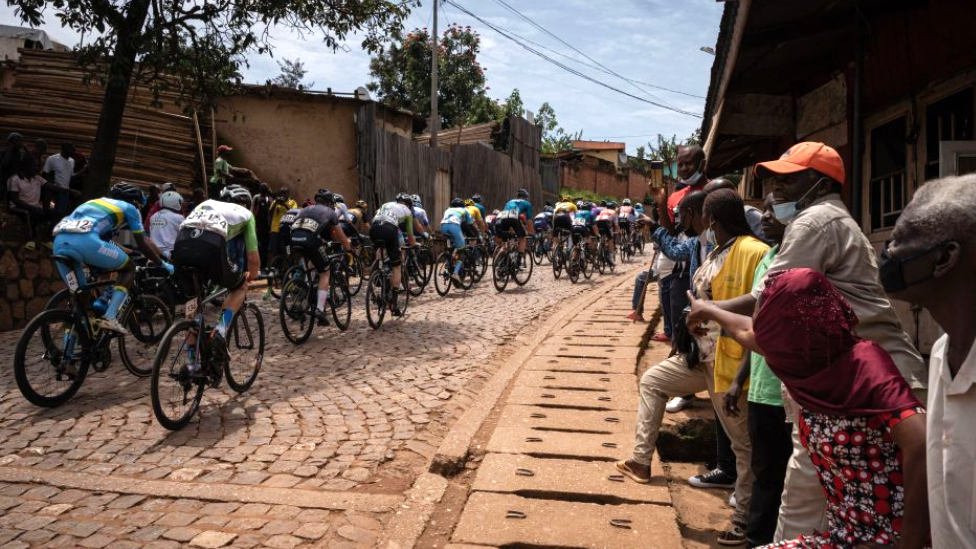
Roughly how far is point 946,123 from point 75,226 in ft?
23.3

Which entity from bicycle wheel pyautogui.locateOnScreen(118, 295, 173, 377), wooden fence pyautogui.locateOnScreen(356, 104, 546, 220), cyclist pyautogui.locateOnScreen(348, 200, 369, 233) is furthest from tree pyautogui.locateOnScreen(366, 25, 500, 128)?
bicycle wheel pyautogui.locateOnScreen(118, 295, 173, 377)

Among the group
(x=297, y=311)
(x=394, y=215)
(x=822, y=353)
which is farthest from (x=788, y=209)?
(x=394, y=215)

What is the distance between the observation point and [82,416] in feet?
18.3

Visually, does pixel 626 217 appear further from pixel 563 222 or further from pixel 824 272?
pixel 824 272

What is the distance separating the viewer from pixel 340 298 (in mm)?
9023

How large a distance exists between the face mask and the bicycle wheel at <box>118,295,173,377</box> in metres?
5.88

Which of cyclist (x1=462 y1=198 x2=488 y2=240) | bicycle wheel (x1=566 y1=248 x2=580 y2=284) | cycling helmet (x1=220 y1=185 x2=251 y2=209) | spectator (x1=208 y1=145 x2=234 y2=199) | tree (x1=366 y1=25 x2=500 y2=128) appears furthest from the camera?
tree (x1=366 y1=25 x2=500 y2=128)

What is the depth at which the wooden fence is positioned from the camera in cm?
1698

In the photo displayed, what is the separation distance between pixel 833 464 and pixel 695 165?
13.2 ft

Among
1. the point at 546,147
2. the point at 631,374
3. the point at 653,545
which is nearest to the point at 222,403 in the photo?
the point at 631,374

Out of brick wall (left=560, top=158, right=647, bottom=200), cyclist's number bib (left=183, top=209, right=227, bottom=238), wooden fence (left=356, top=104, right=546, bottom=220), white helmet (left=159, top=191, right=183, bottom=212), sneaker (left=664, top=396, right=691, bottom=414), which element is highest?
brick wall (left=560, top=158, right=647, bottom=200)

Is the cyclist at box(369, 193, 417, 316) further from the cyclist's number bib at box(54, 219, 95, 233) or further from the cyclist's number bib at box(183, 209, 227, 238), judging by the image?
the cyclist's number bib at box(54, 219, 95, 233)

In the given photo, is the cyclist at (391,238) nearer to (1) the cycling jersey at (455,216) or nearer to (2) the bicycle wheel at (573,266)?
(1) the cycling jersey at (455,216)

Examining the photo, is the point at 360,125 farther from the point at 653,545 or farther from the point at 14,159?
the point at 653,545
